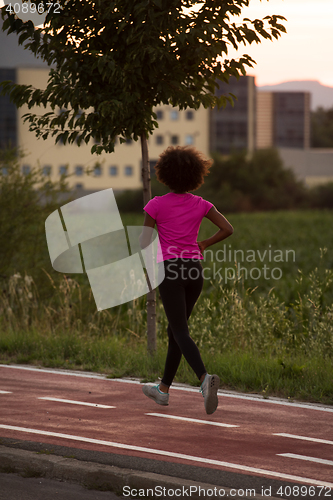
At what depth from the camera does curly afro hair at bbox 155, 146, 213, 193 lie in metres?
5.55

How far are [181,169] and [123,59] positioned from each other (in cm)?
226

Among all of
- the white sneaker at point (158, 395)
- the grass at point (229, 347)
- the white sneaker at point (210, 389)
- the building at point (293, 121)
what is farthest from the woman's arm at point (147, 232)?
the building at point (293, 121)

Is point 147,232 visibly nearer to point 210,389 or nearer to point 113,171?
point 210,389

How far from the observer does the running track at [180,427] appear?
4531 mm

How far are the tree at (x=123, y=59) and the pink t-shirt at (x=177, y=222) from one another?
1.80m

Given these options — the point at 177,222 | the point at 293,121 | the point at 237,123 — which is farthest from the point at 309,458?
the point at 293,121

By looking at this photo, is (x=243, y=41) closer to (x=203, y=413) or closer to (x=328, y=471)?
(x=203, y=413)

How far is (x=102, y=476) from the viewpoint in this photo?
431 centimetres

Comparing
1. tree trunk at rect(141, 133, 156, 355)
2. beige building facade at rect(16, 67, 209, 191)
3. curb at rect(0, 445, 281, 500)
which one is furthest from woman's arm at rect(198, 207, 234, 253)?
beige building facade at rect(16, 67, 209, 191)

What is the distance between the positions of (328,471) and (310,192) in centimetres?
9103

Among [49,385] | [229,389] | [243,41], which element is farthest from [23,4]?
[229,389]

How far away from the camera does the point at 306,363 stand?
7.27 m

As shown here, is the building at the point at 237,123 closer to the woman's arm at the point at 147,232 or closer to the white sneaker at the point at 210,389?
the woman's arm at the point at 147,232

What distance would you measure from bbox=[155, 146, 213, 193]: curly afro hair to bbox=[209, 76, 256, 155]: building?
340 feet
